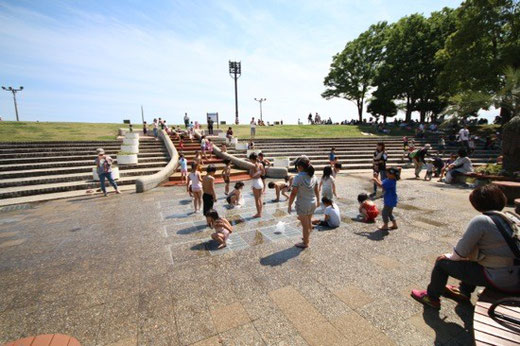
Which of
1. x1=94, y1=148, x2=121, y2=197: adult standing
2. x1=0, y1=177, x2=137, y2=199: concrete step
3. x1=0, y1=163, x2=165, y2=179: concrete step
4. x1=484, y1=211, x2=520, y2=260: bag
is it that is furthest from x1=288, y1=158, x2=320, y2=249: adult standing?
x1=0, y1=163, x2=165, y2=179: concrete step

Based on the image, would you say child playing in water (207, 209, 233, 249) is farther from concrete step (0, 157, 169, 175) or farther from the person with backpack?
concrete step (0, 157, 169, 175)

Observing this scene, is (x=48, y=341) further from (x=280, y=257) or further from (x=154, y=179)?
(x=154, y=179)

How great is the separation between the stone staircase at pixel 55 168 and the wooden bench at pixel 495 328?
12474mm

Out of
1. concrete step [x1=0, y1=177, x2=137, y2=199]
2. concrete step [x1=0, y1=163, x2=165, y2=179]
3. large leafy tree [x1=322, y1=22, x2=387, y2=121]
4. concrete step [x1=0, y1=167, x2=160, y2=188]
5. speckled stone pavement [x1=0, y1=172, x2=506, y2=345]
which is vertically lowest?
speckled stone pavement [x1=0, y1=172, x2=506, y2=345]

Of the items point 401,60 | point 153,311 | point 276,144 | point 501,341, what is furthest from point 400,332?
point 401,60

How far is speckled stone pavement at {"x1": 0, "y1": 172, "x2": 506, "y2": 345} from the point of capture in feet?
9.55

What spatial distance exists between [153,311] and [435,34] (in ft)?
142

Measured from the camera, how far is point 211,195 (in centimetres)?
653

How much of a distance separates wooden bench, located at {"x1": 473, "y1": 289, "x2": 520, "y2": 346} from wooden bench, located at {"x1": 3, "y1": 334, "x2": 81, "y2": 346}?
418cm

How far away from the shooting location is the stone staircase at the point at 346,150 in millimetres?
17977

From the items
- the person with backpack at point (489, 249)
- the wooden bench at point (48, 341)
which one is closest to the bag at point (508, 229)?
the person with backpack at point (489, 249)

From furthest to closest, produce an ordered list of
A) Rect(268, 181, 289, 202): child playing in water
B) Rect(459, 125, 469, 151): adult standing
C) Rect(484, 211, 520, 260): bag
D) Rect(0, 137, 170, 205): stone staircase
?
Rect(459, 125, 469, 151): adult standing
Rect(0, 137, 170, 205): stone staircase
Rect(268, 181, 289, 202): child playing in water
Rect(484, 211, 520, 260): bag

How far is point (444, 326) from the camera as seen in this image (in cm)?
287

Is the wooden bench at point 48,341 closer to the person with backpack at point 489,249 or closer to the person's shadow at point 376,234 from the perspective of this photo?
the person with backpack at point 489,249
